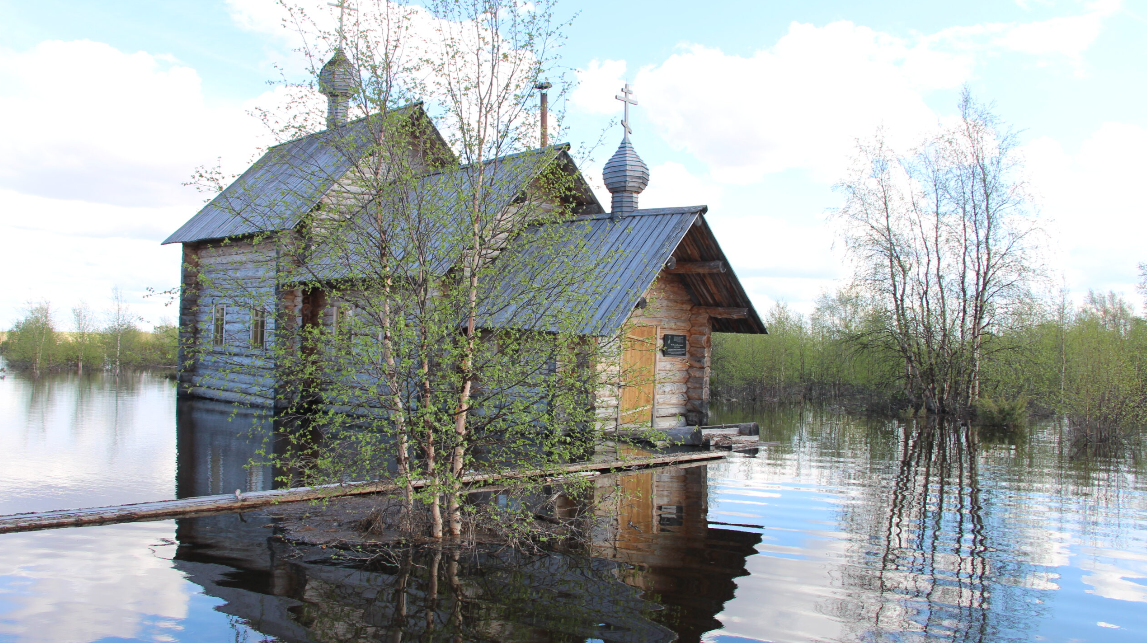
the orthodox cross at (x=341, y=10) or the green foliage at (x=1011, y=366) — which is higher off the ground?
the orthodox cross at (x=341, y=10)

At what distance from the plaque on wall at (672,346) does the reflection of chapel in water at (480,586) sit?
734 cm

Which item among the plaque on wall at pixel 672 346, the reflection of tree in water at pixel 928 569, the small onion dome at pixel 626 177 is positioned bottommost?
the reflection of tree in water at pixel 928 569

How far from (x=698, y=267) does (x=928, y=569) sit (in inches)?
347

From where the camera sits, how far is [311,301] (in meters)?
19.0

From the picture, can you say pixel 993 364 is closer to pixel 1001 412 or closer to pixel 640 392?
pixel 1001 412

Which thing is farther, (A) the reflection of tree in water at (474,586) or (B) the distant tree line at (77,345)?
(B) the distant tree line at (77,345)

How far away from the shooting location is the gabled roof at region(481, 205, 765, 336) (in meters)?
7.22

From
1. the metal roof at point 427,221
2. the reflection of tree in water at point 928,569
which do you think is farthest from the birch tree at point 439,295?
the reflection of tree in water at point 928,569

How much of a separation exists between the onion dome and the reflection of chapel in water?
162 inches

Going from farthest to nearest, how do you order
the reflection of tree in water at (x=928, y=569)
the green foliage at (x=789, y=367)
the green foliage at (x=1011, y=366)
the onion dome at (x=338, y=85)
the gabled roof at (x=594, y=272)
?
the green foliage at (x=789, y=367) → the green foliage at (x=1011, y=366) → the onion dome at (x=338, y=85) → the gabled roof at (x=594, y=272) → the reflection of tree in water at (x=928, y=569)

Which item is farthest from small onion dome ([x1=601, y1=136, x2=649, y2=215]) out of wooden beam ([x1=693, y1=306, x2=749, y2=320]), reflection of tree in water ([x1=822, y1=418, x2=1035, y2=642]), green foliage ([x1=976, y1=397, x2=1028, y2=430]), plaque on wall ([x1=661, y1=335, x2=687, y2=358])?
green foliage ([x1=976, y1=397, x2=1028, y2=430])

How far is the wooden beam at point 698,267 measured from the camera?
49.6 ft

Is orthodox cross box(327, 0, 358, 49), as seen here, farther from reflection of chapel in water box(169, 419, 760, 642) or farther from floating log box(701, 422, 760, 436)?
floating log box(701, 422, 760, 436)

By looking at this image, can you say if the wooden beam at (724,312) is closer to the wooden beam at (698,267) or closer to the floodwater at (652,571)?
the wooden beam at (698,267)
